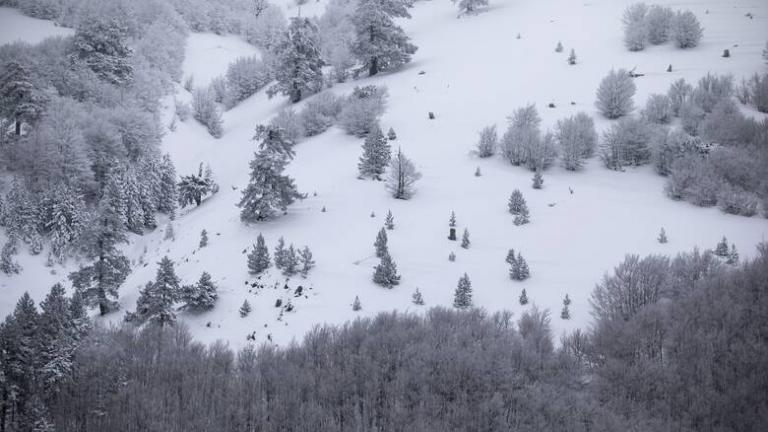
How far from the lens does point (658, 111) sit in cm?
2505

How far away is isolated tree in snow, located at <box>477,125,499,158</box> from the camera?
1005 inches

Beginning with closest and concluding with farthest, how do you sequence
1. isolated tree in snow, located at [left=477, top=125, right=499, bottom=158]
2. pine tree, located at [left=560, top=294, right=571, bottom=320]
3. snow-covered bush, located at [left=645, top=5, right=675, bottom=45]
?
pine tree, located at [left=560, top=294, right=571, bottom=320]
isolated tree in snow, located at [left=477, top=125, right=499, bottom=158]
snow-covered bush, located at [left=645, top=5, right=675, bottom=45]

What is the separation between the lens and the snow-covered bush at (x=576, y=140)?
23797mm

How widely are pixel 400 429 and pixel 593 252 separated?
11.5 metres

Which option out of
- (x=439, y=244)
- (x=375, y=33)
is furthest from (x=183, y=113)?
(x=439, y=244)

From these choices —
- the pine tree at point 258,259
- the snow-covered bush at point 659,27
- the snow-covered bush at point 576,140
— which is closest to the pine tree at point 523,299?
the pine tree at point 258,259

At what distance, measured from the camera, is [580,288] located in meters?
15.9

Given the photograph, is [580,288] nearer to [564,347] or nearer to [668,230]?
[564,347]

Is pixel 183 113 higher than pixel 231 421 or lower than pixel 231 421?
higher

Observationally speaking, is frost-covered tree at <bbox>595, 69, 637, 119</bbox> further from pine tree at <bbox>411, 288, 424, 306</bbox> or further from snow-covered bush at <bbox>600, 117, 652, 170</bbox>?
pine tree at <bbox>411, 288, 424, 306</bbox>

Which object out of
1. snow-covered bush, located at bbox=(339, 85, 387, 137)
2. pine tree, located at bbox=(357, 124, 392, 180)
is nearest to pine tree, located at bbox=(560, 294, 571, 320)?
pine tree, located at bbox=(357, 124, 392, 180)

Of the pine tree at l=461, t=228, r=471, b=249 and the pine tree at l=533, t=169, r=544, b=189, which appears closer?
the pine tree at l=461, t=228, r=471, b=249

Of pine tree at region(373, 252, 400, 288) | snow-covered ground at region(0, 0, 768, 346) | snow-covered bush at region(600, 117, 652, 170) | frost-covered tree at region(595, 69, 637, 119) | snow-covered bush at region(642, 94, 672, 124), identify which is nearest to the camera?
snow-covered ground at region(0, 0, 768, 346)

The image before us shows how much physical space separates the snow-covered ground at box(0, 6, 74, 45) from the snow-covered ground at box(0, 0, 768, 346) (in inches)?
792
